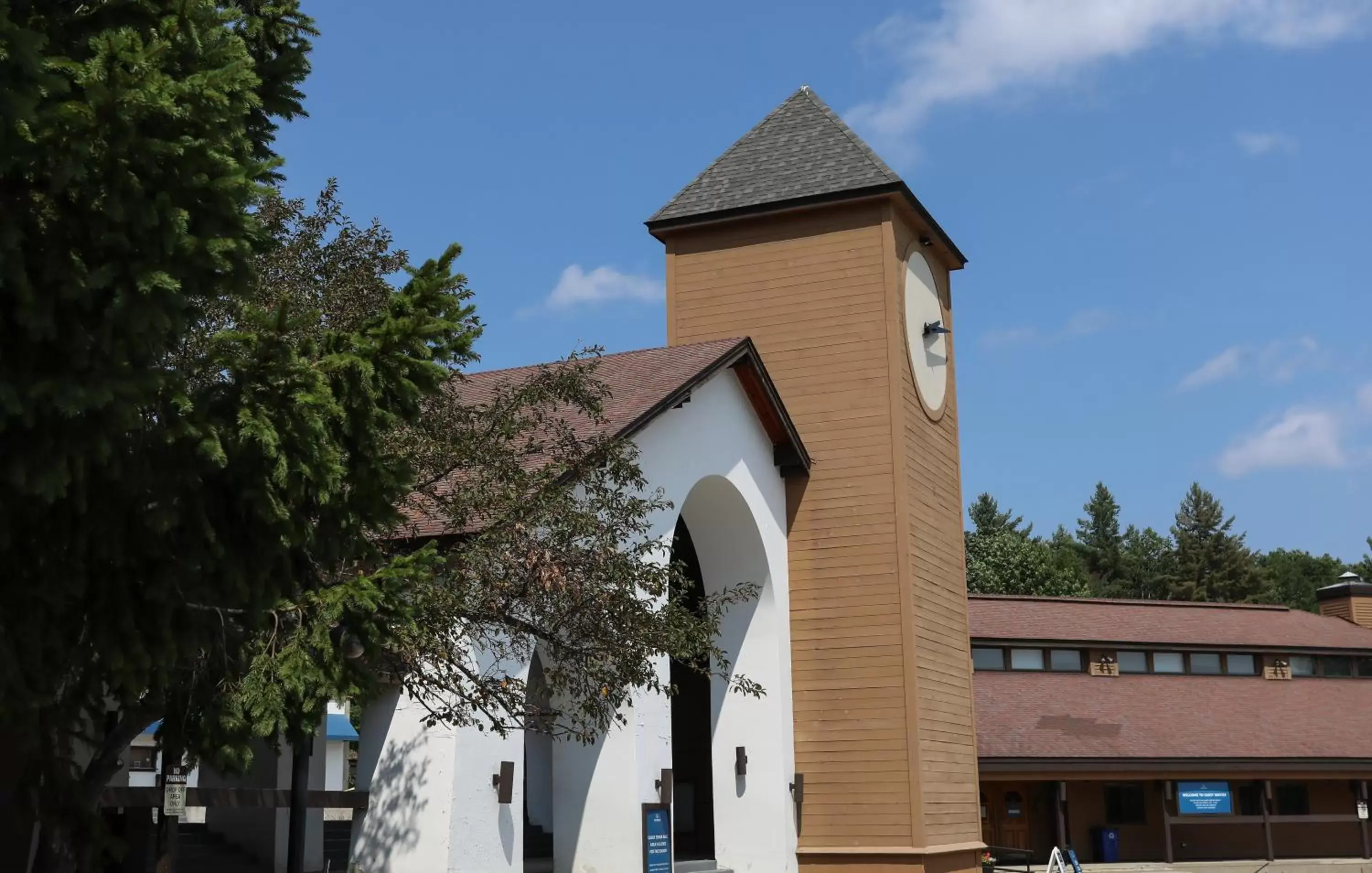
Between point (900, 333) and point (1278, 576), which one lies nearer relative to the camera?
point (900, 333)

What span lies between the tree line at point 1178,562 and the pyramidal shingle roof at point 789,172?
36.3 meters

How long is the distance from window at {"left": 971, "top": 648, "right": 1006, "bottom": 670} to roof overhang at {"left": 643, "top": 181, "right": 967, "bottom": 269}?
11.1 m

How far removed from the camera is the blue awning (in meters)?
27.1

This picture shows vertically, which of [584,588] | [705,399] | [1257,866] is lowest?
[1257,866]

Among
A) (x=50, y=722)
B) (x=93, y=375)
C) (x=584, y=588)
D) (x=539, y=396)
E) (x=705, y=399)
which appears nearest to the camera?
(x=93, y=375)

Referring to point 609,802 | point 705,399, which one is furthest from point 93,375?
point 705,399

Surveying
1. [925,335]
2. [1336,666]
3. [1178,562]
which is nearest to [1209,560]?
[1178,562]

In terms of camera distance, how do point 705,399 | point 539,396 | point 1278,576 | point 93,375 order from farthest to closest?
1. point 1278,576
2. point 705,399
3. point 539,396
4. point 93,375

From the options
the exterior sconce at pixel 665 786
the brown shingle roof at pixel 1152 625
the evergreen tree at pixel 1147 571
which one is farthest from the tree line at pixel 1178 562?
the exterior sconce at pixel 665 786

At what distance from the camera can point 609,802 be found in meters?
16.4

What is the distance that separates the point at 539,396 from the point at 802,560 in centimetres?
879

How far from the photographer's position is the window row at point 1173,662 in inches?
1262

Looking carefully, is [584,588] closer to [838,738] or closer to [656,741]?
[656,741]

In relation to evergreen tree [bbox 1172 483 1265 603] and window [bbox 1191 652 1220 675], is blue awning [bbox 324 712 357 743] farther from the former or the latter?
evergreen tree [bbox 1172 483 1265 603]
